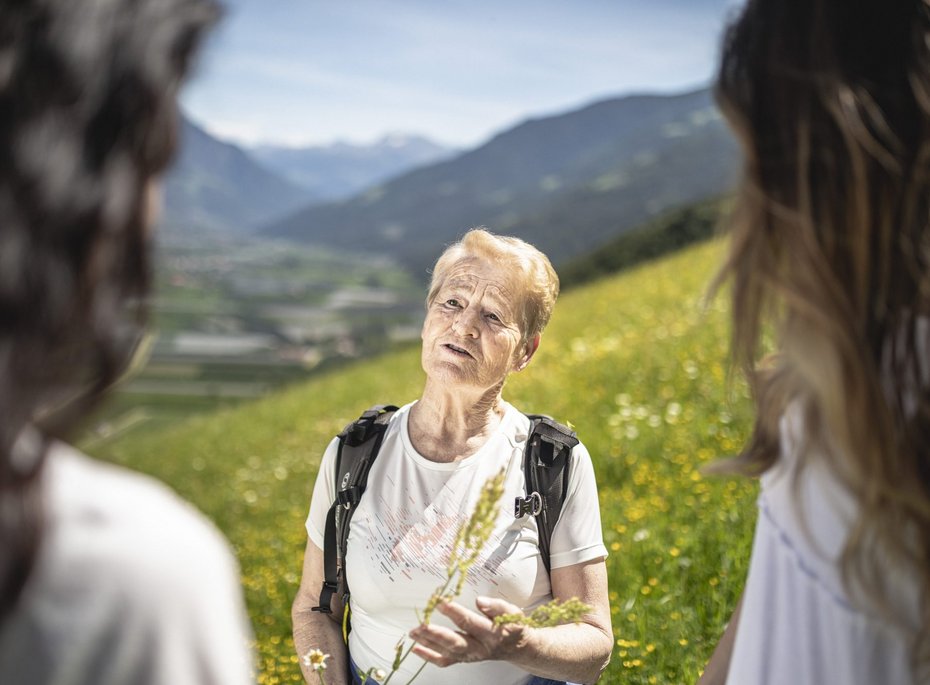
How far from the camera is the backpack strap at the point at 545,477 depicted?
2387 millimetres

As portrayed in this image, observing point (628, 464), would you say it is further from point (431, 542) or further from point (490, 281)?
point (431, 542)

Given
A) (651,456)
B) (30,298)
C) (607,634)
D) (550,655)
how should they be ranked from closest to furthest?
(30,298), (550,655), (607,634), (651,456)

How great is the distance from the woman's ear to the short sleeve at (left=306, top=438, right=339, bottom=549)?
656 mm

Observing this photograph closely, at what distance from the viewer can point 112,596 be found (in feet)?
2.85

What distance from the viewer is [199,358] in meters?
93.4

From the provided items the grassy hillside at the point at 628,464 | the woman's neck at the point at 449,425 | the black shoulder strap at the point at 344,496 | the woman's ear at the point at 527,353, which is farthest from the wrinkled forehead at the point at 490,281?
the grassy hillside at the point at 628,464

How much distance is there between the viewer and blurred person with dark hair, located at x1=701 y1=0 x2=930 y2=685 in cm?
124

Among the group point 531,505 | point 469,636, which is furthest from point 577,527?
point 469,636

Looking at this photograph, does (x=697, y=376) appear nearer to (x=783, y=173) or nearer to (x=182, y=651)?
(x=783, y=173)

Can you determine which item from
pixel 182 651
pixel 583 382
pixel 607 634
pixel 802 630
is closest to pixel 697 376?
pixel 583 382

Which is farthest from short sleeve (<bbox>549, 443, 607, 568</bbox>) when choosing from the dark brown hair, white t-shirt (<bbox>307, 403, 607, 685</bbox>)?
the dark brown hair

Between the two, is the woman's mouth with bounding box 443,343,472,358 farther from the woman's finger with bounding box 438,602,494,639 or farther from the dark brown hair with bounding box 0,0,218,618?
the dark brown hair with bounding box 0,0,218,618

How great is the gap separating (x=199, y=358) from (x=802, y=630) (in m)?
97.0

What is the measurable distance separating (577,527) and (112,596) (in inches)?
67.1
